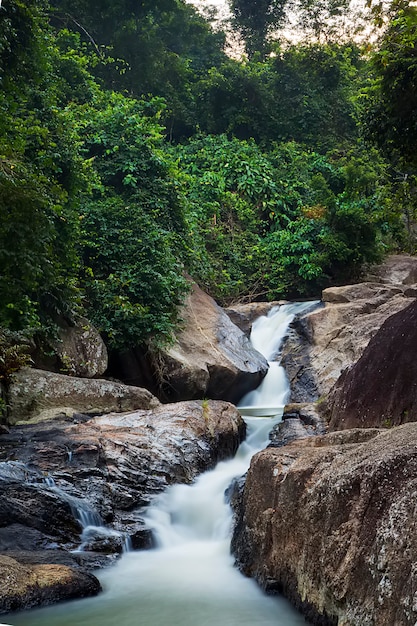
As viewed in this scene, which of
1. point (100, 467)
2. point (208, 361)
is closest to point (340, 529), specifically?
point (100, 467)

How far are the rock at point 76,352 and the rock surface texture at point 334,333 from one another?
4400 millimetres

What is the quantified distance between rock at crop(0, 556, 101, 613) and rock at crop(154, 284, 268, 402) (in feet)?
21.7

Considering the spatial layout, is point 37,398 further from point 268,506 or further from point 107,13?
point 107,13

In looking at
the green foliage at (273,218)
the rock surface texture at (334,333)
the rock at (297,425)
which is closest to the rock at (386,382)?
the rock at (297,425)

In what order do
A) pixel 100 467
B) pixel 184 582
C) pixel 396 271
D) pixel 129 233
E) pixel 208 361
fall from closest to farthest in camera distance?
1. pixel 184 582
2. pixel 100 467
3. pixel 208 361
4. pixel 129 233
5. pixel 396 271

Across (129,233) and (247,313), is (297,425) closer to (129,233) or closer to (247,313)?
(129,233)

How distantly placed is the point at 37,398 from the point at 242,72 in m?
18.9

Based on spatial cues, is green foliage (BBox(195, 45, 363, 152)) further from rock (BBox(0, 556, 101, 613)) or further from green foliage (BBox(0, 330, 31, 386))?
rock (BBox(0, 556, 101, 613))

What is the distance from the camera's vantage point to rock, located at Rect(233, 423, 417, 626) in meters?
3.02

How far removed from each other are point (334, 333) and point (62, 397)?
687 centimetres

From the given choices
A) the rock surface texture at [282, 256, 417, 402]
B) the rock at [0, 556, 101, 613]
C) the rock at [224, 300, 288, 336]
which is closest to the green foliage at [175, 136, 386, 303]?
the rock at [224, 300, 288, 336]

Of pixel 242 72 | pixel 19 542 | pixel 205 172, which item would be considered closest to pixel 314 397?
pixel 19 542

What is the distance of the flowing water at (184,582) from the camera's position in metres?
4.29

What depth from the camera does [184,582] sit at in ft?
17.1
